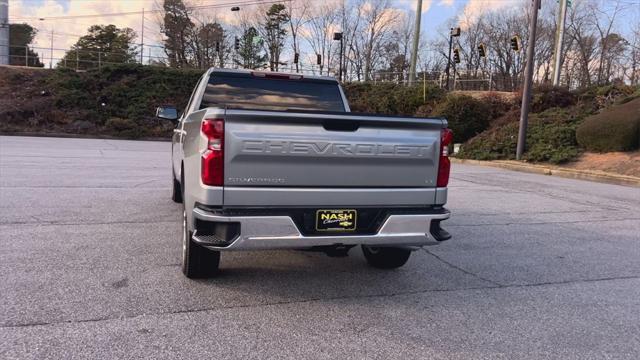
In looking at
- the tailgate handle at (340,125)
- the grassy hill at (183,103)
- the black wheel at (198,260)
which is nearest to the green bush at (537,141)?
the grassy hill at (183,103)

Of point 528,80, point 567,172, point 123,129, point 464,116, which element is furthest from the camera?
point 123,129

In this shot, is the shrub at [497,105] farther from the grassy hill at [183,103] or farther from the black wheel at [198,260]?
the black wheel at [198,260]

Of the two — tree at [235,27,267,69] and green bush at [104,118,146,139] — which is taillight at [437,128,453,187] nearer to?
green bush at [104,118,146,139]

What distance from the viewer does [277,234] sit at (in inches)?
157

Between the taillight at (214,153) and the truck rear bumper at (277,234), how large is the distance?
280 millimetres

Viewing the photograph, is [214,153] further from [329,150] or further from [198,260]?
[198,260]

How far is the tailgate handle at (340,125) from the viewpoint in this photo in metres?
4.16

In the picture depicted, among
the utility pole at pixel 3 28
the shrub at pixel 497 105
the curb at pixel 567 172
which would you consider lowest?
the curb at pixel 567 172

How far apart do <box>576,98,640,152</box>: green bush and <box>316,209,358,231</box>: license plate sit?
16309 millimetres

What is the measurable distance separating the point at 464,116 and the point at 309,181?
2214 cm

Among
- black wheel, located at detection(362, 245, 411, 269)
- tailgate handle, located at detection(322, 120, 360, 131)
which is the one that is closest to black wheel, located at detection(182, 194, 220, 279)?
tailgate handle, located at detection(322, 120, 360, 131)

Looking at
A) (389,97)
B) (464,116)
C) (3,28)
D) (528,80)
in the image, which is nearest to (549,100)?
(464,116)

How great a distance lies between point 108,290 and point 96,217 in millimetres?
3163

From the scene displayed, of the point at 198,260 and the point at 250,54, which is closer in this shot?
the point at 198,260
